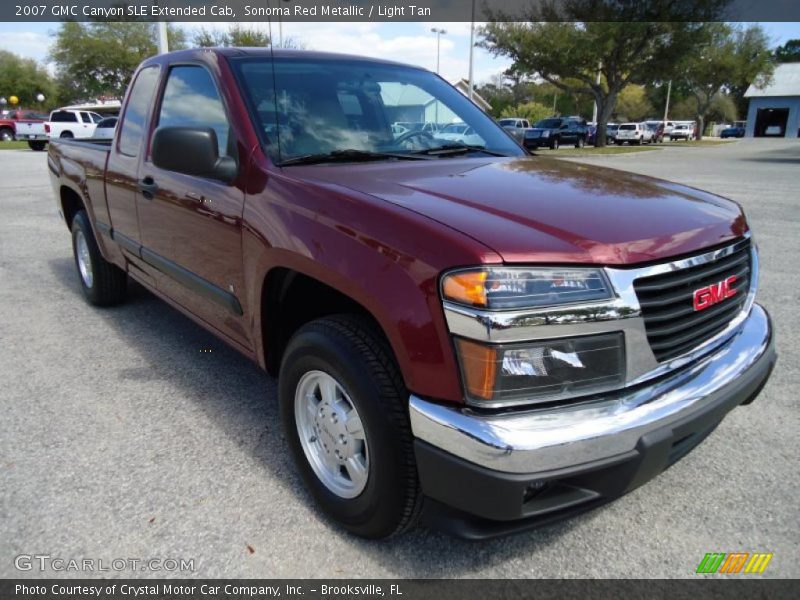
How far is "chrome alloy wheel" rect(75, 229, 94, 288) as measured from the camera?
489 centimetres

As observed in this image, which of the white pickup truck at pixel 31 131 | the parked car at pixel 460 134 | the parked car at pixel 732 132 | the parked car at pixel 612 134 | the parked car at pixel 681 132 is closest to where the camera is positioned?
the parked car at pixel 460 134

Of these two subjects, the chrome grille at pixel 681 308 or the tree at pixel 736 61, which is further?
the tree at pixel 736 61

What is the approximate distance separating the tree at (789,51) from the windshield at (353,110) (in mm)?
98700

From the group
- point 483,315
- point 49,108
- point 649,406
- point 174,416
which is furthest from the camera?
point 49,108

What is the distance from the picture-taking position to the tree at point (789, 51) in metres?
83.8

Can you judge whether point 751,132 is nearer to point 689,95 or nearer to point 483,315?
point 689,95

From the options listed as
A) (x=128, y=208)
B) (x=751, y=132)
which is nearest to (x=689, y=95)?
(x=751, y=132)

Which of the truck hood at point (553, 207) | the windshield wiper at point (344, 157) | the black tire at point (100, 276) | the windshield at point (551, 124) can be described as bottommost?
the black tire at point (100, 276)

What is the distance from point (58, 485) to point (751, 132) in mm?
77596

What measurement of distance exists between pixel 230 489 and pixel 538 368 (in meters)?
1.51

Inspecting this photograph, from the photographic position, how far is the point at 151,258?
3.57 m

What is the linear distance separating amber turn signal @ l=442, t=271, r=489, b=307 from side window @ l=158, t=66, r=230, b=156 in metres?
1.53

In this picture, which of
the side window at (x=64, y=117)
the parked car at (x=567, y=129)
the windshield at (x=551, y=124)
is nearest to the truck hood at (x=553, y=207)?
the side window at (x=64, y=117)

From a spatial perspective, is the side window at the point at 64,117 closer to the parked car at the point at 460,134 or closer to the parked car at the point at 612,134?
the parked car at the point at 460,134
